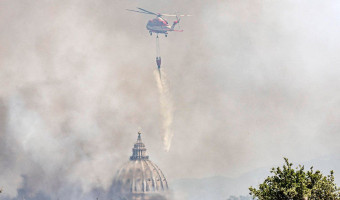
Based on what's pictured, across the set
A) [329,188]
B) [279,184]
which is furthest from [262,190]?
[329,188]

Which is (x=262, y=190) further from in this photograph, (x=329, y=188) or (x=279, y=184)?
(x=329, y=188)
